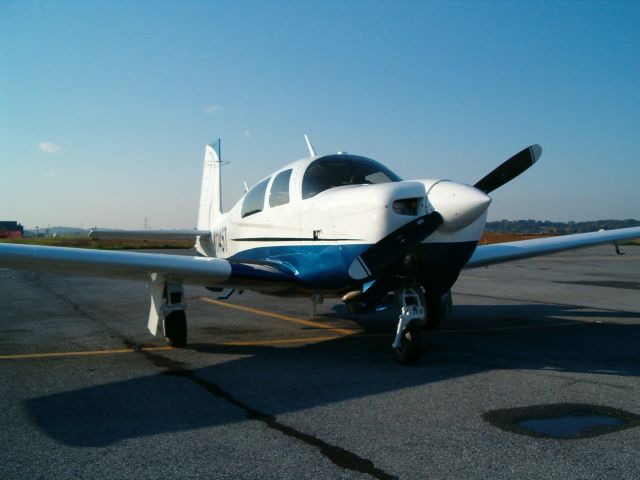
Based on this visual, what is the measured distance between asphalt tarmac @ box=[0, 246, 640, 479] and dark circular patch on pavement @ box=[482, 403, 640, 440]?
0.04 metres

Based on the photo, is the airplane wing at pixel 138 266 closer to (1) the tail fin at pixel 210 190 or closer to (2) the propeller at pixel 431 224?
(2) the propeller at pixel 431 224

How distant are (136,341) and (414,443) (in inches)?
209

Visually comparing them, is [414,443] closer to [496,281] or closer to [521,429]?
[521,429]

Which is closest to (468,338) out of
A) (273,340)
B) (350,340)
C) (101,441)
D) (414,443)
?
(350,340)

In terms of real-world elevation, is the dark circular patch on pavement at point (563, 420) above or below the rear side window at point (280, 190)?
below

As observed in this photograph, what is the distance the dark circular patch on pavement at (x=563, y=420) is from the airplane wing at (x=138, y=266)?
3399 millimetres

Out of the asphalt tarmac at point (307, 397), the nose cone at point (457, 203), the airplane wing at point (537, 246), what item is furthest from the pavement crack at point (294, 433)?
the airplane wing at point (537, 246)

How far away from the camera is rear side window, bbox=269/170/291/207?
24.5 ft

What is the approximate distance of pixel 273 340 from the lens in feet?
25.8

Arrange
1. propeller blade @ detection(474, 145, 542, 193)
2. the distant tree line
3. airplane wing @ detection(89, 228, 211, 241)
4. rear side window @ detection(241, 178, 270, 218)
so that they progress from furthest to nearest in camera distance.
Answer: the distant tree line < airplane wing @ detection(89, 228, 211, 241) < rear side window @ detection(241, 178, 270, 218) < propeller blade @ detection(474, 145, 542, 193)

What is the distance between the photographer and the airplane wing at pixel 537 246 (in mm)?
9188

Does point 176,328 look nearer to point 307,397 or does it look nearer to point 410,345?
point 307,397

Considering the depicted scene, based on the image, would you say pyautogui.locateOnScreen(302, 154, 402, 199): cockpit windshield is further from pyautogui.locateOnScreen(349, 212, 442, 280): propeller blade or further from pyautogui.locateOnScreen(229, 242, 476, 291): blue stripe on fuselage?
pyautogui.locateOnScreen(349, 212, 442, 280): propeller blade

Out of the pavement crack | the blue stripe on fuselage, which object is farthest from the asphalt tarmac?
the blue stripe on fuselage
